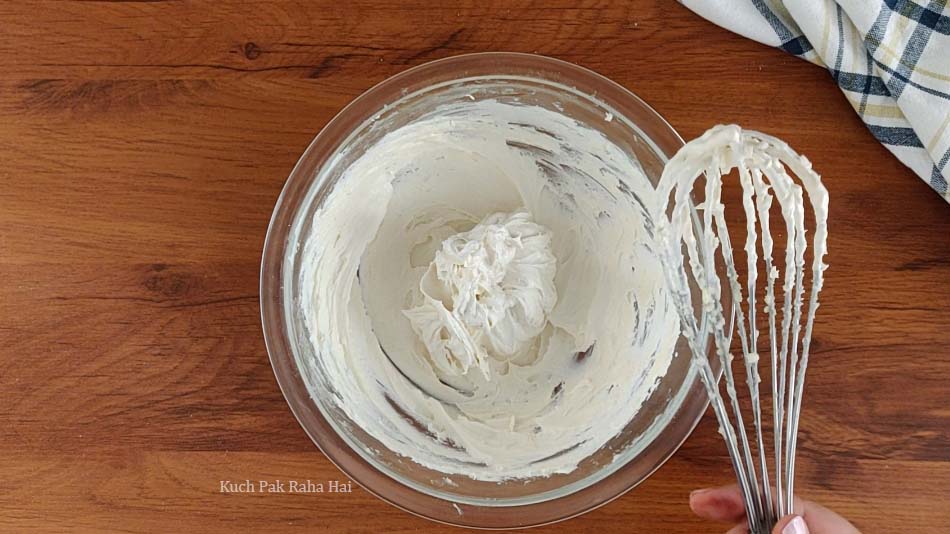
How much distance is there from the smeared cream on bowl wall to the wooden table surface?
10 centimetres

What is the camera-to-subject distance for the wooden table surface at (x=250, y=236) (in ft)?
2.77

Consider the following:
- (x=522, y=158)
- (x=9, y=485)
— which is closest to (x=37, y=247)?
(x=9, y=485)

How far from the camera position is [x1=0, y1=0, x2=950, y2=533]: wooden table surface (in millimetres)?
844

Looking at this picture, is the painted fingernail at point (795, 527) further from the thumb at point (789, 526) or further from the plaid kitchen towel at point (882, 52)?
the plaid kitchen towel at point (882, 52)

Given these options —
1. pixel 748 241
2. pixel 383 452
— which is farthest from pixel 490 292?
pixel 748 241

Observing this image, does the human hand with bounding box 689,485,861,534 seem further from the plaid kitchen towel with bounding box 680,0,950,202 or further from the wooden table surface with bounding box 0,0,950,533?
the plaid kitchen towel with bounding box 680,0,950,202

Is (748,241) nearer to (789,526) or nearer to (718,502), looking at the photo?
(789,526)

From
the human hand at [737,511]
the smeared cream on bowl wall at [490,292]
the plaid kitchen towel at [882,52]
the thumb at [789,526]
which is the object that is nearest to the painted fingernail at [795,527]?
the thumb at [789,526]

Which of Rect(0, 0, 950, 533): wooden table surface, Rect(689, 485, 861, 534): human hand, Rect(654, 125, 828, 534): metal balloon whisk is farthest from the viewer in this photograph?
Rect(0, 0, 950, 533): wooden table surface

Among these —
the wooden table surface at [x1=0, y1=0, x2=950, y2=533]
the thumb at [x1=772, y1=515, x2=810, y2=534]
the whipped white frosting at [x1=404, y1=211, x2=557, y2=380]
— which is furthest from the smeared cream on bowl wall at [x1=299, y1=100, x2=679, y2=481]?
the thumb at [x1=772, y1=515, x2=810, y2=534]

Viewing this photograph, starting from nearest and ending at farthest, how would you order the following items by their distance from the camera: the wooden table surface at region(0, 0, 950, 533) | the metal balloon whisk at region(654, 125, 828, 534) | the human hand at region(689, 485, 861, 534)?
the metal balloon whisk at region(654, 125, 828, 534)
the human hand at region(689, 485, 861, 534)
the wooden table surface at region(0, 0, 950, 533)

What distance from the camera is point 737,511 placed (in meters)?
0.78

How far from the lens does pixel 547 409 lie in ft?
2.70

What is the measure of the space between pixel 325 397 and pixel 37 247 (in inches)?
15.8
